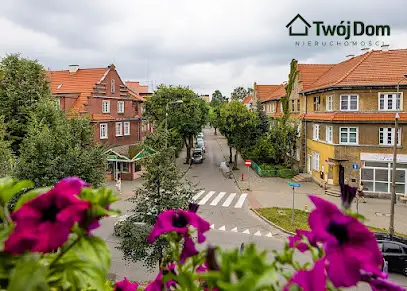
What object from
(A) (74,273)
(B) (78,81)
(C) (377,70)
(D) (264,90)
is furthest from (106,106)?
(A) (74,273)

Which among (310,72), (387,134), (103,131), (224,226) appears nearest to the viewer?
(224,226)

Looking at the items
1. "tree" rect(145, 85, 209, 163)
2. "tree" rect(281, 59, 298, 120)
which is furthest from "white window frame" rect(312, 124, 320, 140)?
"tree" rect(145, 85, 209, 163)

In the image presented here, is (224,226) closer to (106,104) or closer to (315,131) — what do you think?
(315,131)

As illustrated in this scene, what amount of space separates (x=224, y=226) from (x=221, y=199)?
22.4 ft

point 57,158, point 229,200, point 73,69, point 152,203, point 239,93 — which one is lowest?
point 229,200

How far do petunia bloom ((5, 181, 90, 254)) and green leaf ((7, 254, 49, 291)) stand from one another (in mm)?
90

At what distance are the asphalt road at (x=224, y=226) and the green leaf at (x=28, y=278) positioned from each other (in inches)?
436

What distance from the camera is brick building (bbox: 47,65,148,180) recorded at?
35.1m

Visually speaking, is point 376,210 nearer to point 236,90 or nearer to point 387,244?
point 387,244

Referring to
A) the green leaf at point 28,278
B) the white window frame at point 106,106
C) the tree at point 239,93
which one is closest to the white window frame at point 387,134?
the white window frame at point 106,106

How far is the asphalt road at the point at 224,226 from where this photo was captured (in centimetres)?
1539

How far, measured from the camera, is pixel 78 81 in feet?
126

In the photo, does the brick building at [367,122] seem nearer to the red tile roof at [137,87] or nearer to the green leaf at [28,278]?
the green leaf at [28,278]

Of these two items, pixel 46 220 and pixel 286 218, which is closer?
pixel 46 220
